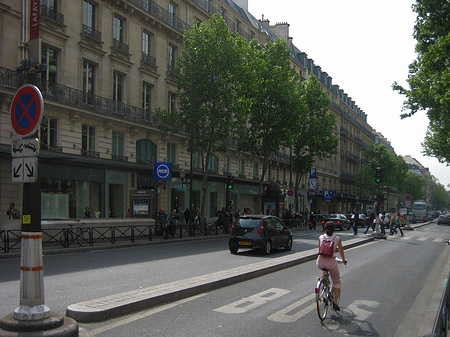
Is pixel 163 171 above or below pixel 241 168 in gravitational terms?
below

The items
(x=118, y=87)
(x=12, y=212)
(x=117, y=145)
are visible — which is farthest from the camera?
(x=118, y=87)

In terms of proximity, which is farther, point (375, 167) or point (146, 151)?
point (375, 167)

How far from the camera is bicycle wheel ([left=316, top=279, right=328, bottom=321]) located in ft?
22.3

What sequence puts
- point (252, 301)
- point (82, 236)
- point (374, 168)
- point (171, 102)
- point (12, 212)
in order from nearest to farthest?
1. point (252, 301)
2. point (82, 236)
3. point (12, 212)
4. point (171, 102)
5. point (374, 168)

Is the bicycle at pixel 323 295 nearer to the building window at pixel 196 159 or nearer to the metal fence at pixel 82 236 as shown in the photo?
the metal fence at pixel 82 236

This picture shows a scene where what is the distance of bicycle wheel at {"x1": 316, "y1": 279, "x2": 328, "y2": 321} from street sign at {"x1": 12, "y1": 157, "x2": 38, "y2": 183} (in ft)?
14.3

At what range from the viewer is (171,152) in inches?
1277

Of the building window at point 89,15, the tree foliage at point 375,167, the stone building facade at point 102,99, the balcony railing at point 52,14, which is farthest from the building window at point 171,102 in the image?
the tree foliage at point 375,167

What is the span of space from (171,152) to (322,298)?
86.0 feet

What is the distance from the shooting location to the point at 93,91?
25719mm

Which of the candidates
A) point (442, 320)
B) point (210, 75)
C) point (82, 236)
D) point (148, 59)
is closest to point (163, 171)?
point (82, 236)

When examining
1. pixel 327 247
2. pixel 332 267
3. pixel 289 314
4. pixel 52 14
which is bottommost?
pixel 289 314

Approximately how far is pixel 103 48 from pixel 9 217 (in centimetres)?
1148

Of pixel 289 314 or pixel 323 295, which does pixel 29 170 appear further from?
pixel 323 295
